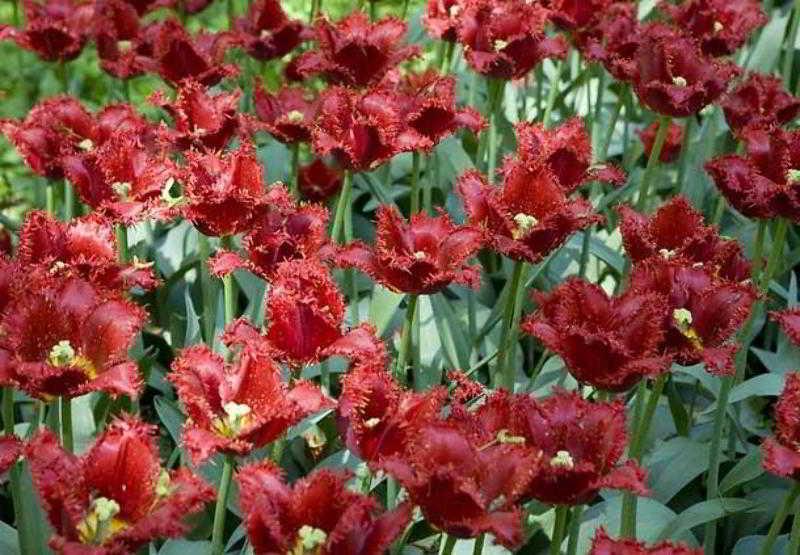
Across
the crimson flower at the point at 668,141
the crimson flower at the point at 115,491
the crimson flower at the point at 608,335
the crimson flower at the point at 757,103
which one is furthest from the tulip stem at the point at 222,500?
the crimson flower at the point at 668,141

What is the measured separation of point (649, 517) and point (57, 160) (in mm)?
1432

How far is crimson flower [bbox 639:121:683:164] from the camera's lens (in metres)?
3.80

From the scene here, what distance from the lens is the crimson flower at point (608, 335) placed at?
6.45 ft

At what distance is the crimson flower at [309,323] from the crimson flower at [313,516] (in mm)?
357

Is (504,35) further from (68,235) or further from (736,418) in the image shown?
(68,235)

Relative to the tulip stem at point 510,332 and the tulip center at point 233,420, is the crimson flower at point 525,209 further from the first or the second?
the tulip center at point 233,420

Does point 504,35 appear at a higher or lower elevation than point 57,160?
higher

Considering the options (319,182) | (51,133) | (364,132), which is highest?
(364,132)

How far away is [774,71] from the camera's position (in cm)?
437

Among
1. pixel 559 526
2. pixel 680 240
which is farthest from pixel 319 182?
pixel 559 526

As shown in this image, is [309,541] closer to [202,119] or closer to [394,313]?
[202,119]

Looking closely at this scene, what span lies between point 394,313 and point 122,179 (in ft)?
2.64

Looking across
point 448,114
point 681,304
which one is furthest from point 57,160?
point 681,304

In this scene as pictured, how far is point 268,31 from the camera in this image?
353 centimetres
